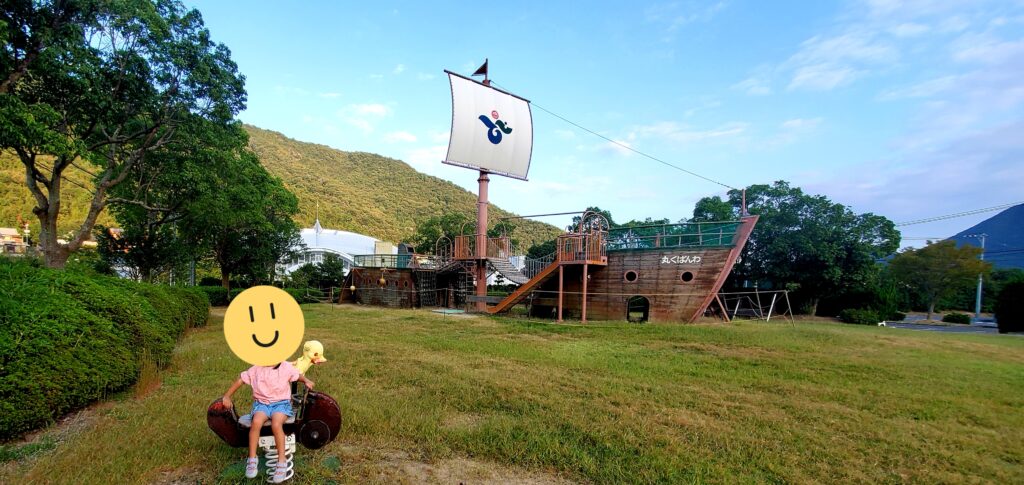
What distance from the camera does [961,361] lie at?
31.3ft

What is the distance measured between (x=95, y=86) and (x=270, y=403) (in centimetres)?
1164

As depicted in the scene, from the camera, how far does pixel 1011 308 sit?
795 inches

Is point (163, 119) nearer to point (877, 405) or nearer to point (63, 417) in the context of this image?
point (63, 417)

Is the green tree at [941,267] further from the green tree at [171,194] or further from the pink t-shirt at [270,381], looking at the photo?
the green tree at [171,194]

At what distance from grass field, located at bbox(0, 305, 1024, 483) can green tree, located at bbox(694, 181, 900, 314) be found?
680 inches

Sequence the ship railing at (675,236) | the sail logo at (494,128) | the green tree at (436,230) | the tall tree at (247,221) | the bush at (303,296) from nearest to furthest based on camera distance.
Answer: the tall tree at (247,221)
the ship railing at (675,236)
the sail logo at (494,128)
the bush at (303,296)
the green tree at (436,230)

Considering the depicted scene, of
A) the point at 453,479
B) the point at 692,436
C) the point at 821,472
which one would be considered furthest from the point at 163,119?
the point at 821,472

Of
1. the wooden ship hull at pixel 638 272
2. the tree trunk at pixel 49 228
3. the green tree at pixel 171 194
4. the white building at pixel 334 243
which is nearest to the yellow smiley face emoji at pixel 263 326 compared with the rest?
the green tree at pixel 171 194

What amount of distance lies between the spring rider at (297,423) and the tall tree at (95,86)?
29.9ft

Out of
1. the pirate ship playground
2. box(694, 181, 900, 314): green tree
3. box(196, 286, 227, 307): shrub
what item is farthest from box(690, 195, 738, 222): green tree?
box(196, 286, 227, 307): shrub

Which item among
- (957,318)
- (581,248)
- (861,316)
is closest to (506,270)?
(581,248)

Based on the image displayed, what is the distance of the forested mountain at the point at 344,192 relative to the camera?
4922cm

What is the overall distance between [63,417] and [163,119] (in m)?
10.2

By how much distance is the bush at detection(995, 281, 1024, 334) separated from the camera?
1992cm
